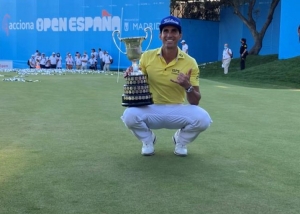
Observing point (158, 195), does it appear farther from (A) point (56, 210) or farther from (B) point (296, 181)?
(B) point (296, 181)

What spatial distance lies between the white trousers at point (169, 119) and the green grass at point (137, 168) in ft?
0.84

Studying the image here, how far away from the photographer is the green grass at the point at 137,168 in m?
3.43

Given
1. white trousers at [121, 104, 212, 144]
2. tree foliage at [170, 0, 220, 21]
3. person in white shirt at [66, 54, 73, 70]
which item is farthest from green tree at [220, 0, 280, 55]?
white trousers at [121, 104, 212, 144]

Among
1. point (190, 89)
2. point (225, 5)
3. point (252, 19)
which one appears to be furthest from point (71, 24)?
point (190, 89)

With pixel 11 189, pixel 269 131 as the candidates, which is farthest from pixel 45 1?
pixel 11 189

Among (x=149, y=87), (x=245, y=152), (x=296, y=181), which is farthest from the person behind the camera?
(x=245, y=152)

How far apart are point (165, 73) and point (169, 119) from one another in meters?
0.45

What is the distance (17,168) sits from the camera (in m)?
4.33

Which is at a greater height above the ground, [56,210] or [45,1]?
[45,1]

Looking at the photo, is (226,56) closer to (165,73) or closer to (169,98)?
(169,98)

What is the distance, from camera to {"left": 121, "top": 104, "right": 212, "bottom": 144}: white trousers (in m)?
4.75

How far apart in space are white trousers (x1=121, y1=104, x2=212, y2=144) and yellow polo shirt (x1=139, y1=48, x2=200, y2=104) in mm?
113

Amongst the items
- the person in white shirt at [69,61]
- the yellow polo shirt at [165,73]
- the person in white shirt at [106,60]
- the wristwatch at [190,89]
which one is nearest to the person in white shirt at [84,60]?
the person in white shirt at [69,61]

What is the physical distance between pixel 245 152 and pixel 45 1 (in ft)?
105
